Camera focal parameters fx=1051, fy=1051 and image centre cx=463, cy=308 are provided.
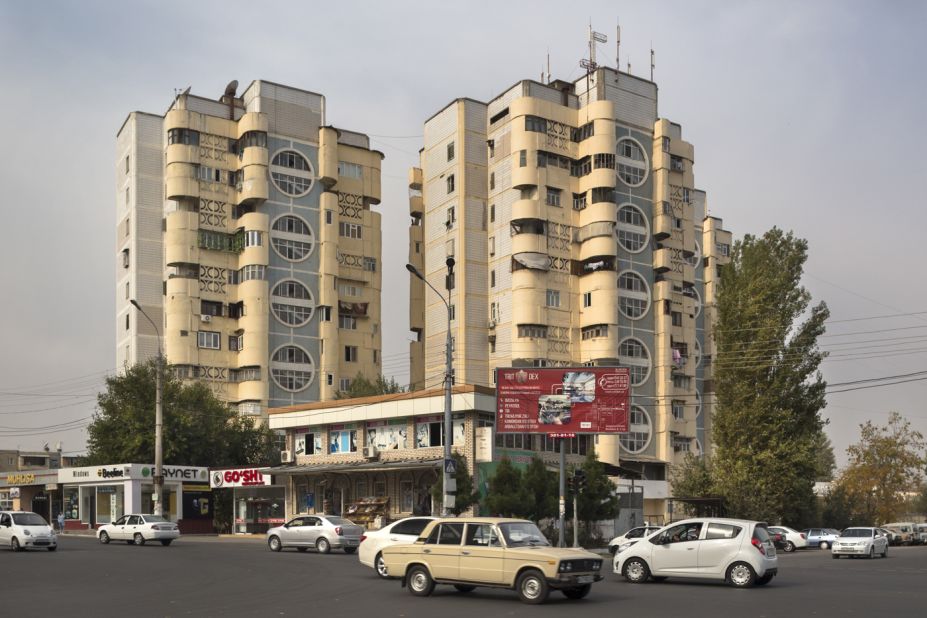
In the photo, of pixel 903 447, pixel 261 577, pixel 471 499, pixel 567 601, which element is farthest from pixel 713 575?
pixel 903 447

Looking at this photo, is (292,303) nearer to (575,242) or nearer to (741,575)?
(575,242)

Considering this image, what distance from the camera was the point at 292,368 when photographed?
315 feet

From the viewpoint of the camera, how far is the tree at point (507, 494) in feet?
145

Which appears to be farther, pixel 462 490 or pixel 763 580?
pixel 462 490

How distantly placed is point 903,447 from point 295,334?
52910mm

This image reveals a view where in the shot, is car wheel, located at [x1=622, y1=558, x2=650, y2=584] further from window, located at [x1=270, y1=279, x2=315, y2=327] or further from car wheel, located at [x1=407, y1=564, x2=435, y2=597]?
window, located at [x1=270, y1=279, x2=315, y2=327]

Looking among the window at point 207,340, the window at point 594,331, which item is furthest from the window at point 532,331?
the window at point 207,340

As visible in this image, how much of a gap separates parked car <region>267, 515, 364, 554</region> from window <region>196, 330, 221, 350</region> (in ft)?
177

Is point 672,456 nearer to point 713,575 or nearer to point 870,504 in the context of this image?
point 870,504

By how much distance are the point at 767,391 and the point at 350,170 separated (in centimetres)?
5608

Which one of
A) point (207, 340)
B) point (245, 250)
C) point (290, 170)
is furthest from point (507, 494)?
point (290, 170)

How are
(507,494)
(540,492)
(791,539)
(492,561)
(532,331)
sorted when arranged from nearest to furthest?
(492,561) → (507,494) → (540,492) → (791,539) → (532,331)

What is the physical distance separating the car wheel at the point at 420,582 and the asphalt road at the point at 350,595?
201 mm

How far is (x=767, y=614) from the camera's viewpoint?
59.7ft
